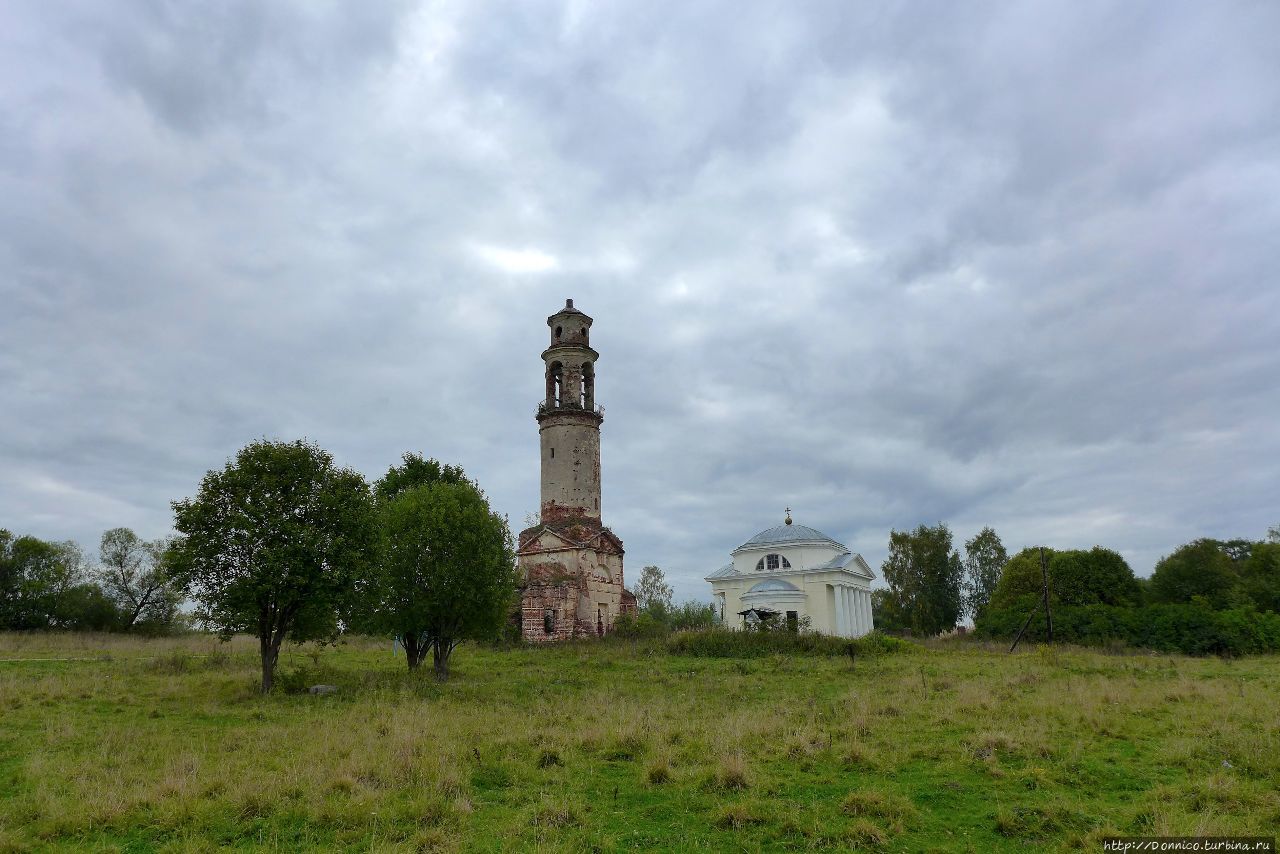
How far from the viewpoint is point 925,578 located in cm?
6731

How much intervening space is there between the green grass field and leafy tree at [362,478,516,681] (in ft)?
8.34

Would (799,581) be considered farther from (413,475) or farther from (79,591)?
(79,591)

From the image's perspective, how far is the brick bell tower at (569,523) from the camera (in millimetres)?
39875

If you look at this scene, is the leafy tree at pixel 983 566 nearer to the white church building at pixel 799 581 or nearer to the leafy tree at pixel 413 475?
the white church building at pixel 799 581

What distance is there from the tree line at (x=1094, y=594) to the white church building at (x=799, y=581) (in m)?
9.55

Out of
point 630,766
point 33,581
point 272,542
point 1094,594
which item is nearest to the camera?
point 630,766

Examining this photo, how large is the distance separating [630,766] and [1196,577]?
2327 inches

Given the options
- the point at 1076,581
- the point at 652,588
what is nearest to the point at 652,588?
the point at 652,588

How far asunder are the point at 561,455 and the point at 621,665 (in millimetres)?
15260

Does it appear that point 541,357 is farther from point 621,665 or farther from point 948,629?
point 948,629

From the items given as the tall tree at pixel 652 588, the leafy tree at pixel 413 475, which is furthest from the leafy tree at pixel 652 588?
the leafy tree at pixel 413 475

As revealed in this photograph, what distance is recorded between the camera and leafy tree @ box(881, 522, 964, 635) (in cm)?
6619

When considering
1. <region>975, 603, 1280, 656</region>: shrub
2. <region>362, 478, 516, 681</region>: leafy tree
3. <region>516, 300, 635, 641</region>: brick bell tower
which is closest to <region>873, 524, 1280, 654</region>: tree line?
<region>975, 603, 1280, 656</region>: shrub

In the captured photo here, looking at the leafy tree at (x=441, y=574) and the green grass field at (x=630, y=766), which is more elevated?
the leafy tree at (x=441, y=574)
